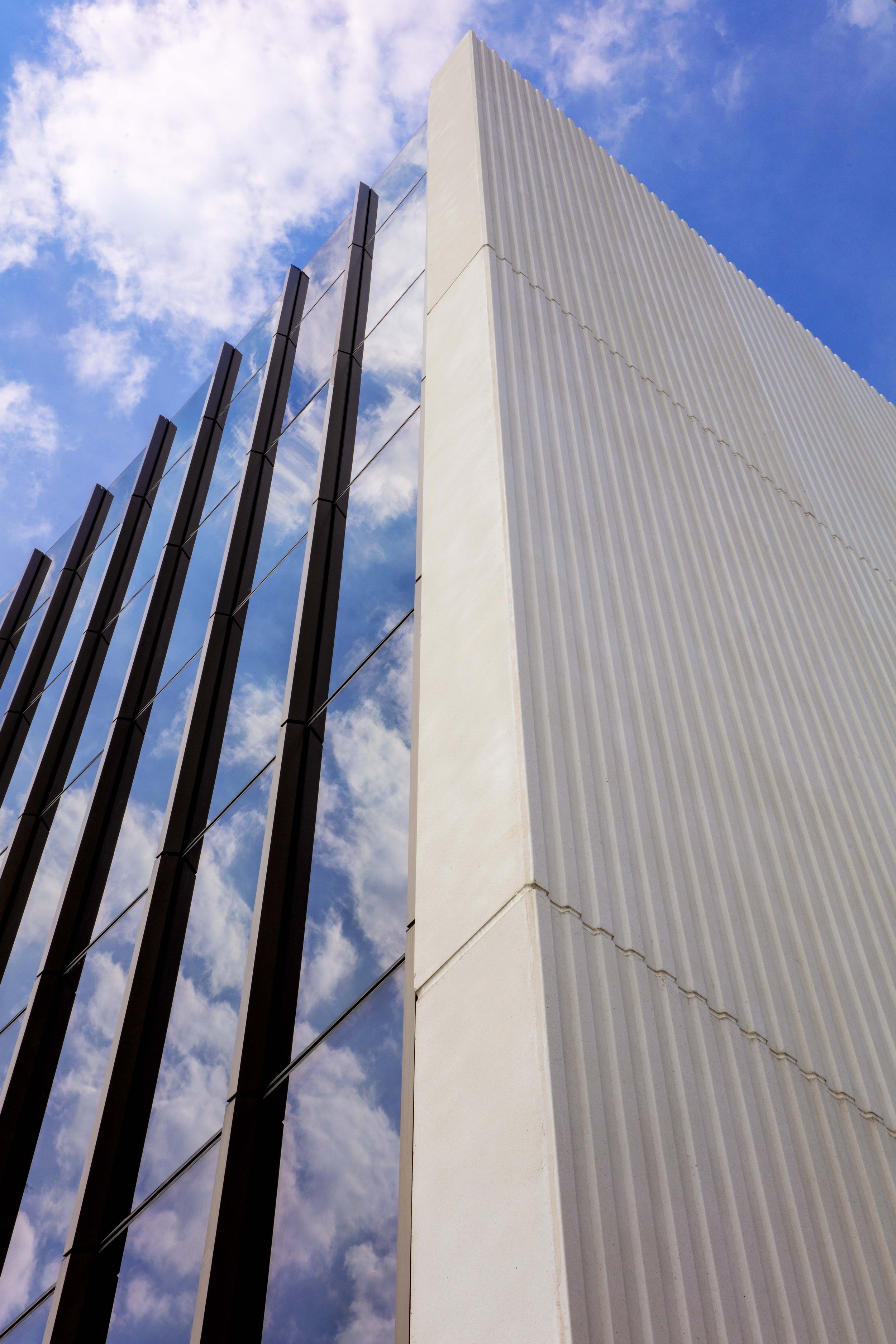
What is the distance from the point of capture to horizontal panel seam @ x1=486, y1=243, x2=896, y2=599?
28.4 feet

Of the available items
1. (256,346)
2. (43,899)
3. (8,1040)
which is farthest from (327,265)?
(8,1040)

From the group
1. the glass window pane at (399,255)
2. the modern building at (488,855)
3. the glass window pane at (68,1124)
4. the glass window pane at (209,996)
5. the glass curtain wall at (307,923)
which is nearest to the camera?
the modern building at (488,855)

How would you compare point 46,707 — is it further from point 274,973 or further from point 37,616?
point 274,973

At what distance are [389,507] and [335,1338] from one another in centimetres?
568

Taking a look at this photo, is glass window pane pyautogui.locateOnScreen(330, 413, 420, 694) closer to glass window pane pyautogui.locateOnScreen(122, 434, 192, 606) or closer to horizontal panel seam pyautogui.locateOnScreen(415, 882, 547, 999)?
horizontal panel seam pyautogui.locateOnScreen(415, 882, 547, 999)

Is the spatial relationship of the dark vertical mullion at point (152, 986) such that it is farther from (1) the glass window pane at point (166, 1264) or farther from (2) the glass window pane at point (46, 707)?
(2) the glass window pane at point (46, 707)

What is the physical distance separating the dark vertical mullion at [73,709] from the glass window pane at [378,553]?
533 centimetres

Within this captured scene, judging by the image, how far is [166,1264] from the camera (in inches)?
238

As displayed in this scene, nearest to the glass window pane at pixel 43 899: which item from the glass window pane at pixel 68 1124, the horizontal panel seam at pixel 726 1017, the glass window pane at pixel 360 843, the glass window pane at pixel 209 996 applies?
the glass window pane at pixel 68 1124

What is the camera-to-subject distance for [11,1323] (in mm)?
7070

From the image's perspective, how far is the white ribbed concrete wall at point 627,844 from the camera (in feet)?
12.7

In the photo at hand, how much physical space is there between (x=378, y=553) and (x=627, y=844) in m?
3.85

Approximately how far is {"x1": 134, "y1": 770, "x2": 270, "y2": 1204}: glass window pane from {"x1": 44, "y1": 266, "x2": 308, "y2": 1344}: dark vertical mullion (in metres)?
0.17

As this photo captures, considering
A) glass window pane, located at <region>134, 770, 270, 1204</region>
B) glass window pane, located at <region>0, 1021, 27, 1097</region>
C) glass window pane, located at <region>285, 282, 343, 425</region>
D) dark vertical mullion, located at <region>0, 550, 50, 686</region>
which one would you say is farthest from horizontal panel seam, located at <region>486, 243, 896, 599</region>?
dark vertical mullion, located at <region>0, 550, 50, 686</region>
